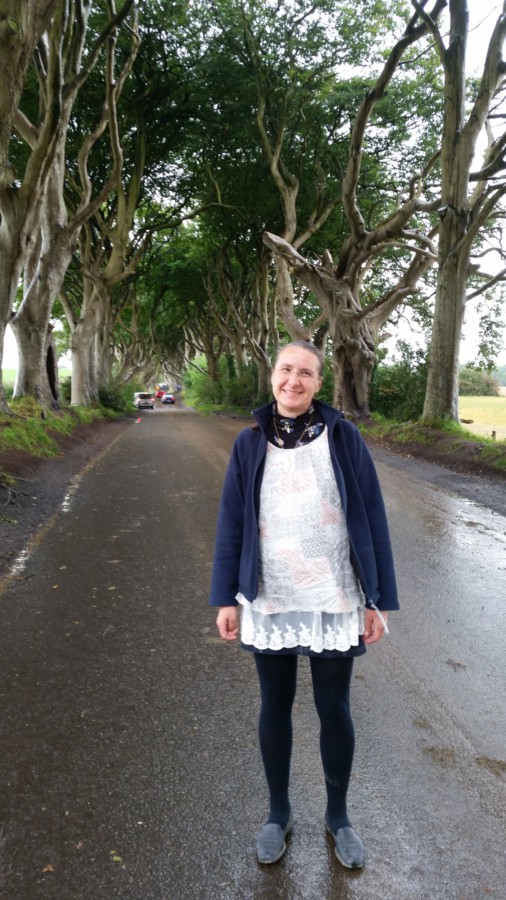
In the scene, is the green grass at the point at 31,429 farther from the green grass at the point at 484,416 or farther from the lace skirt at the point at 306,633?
the green grass at the point at 484,416

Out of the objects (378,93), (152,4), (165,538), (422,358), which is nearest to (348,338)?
(422,358)

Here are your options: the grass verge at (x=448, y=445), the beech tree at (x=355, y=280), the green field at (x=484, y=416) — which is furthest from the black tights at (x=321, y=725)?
the beech tree at (x=355, y=280)

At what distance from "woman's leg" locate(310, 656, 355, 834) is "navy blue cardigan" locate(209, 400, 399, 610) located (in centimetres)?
31

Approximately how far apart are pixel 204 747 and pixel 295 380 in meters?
1.86

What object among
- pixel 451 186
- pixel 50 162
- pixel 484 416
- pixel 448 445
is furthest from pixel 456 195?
pixel 484 416

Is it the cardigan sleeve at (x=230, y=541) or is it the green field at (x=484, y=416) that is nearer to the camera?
the cardigan sleeve at (x=230, y=541)

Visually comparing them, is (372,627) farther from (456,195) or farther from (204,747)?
(456,195)

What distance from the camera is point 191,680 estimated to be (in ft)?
12.6

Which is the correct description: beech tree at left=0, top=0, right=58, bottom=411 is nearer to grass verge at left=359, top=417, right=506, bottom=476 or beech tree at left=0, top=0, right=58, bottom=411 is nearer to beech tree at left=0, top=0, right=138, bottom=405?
beech tree at left=0, top=0, right=138, bottom=405

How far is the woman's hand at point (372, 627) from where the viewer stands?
8.48ft

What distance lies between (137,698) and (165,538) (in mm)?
3568

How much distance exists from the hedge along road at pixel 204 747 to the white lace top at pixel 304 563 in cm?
82

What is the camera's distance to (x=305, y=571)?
2535 mm

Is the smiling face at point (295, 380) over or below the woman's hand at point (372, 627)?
over
